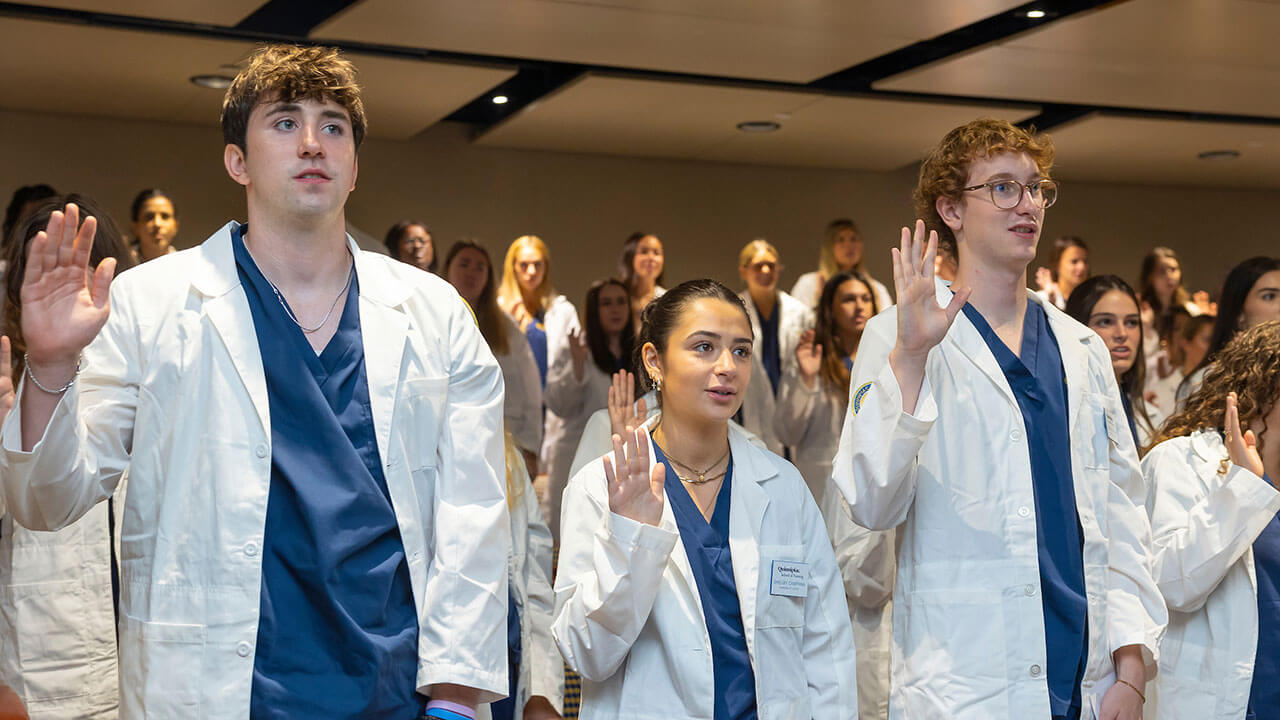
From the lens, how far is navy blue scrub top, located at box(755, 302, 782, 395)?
645 cm

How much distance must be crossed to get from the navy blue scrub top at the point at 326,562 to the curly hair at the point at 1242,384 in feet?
6.98

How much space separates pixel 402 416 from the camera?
214 cm

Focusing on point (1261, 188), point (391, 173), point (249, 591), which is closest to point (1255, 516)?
point (249, 591)

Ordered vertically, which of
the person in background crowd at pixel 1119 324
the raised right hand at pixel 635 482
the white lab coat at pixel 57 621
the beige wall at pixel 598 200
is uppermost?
the beige wall at pixel 598 200

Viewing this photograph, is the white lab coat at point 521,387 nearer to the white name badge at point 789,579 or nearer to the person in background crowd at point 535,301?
the person in background crowd at point 535,301

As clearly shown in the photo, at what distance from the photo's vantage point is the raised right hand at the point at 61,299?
1881 mm

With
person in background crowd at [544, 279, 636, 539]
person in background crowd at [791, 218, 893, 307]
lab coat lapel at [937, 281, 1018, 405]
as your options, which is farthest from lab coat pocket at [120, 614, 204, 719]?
person in background crowd at [791, 218, 893, 307]

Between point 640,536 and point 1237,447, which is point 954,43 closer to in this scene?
point 1237,447

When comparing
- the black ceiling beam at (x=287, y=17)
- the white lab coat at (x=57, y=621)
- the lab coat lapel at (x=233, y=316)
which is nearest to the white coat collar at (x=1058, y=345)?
the lab coat lapel at (x=233, y=316)

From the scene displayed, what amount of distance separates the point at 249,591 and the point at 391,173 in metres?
6.76

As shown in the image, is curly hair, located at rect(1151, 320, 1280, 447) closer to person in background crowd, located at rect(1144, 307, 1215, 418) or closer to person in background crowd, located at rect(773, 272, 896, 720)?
person in background crowd, located at rect(773, 272, 896, 720)

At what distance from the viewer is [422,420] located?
2.16 m

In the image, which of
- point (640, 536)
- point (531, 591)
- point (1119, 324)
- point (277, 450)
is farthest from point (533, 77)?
point (277, 450)

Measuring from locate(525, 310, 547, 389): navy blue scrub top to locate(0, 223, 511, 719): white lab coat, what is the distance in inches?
179
